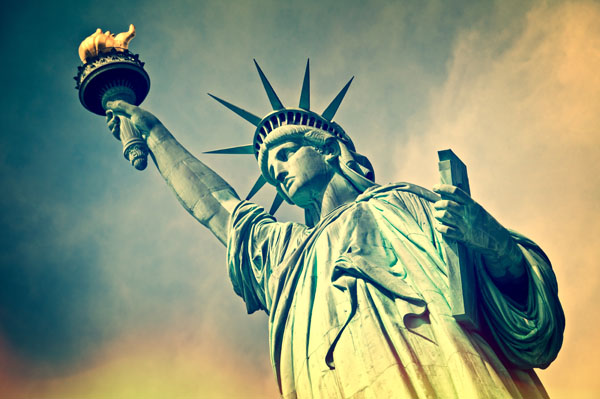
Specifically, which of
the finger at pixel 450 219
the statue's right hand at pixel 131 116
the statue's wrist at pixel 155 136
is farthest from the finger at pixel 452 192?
the statue's right hand at pixel 131 116

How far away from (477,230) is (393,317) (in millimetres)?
1234

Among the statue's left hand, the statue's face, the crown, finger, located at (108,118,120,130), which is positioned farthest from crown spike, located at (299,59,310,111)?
the statue's left hand

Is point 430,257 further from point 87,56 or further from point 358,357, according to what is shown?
point 87,56

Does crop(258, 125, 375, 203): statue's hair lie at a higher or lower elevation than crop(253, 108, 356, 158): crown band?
lower

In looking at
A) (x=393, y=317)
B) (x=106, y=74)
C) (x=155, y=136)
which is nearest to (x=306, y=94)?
(x=155, y=136)

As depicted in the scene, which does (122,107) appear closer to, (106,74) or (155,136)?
(106,74)

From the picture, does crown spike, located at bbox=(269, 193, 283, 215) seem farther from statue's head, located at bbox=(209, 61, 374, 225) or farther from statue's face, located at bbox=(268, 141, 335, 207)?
statue's face, located at bbox=(268, 141, 335, 207)

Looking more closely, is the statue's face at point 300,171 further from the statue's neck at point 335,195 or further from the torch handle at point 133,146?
the torch handle at point 133,146

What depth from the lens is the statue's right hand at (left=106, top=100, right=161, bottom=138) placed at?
1313 cm

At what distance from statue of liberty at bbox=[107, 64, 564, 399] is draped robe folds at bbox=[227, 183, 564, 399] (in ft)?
0.04

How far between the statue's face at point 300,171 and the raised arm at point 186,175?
3.54ft

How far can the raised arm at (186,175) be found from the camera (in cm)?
1214

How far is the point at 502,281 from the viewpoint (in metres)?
8.52

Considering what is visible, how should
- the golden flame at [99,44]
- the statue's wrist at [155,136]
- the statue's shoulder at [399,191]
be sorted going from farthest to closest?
the golden flame at [99,44]
the statue's wrist at [155,136]
the statue's shoulder at [399,191]
